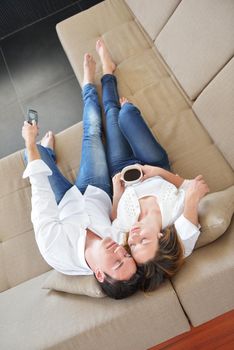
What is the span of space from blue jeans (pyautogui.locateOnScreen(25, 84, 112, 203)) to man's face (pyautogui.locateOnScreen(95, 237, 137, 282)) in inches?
16.7

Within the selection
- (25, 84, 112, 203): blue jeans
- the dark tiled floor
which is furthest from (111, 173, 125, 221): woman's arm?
the dark tiled floor

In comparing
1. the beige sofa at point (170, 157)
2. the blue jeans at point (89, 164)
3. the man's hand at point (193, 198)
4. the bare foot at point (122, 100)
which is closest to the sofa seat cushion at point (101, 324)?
the beige sofa at point (170, 157)

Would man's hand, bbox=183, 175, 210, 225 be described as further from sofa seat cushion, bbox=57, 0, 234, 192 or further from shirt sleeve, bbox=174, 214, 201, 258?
sofa seat cushion, bbox=57, 0, 234, 192

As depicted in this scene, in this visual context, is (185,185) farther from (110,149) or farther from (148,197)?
(110,149)

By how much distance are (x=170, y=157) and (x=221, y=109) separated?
0.33 m

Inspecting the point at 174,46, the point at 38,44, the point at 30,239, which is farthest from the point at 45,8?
the point at 30,239

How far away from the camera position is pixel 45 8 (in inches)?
104

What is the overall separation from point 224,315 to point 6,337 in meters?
0.81

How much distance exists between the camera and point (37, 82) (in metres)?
2.47

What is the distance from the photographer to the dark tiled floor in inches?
90.9

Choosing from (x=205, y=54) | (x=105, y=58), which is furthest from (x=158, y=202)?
(x=105, y=58)

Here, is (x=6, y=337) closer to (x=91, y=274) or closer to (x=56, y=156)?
(x=91, y=274)

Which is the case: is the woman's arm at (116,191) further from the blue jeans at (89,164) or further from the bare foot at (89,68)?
the bare foot at (89,68)

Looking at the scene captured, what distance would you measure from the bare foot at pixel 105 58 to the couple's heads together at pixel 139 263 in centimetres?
103
